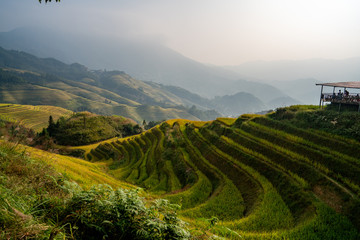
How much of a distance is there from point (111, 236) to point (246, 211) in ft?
47.6

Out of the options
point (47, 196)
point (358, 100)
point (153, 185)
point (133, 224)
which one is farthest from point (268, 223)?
point (358, 100)

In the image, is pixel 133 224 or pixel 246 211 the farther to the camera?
pixel 246 211

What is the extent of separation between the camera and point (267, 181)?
1888 cm

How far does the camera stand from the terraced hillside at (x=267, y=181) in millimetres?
12125

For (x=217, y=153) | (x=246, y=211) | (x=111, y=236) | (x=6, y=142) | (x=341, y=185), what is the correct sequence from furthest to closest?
1. (x=217, y=153)
2. (x=246, y=211)
3. (x=341, y=185)
4. (x=6, y=142)
5. (x=111, y=236)

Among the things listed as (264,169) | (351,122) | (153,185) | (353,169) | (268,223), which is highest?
(351,122)

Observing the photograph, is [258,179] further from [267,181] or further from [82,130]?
[82,130]

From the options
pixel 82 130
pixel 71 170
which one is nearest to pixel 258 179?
pixel 71 170

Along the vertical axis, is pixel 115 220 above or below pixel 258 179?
above

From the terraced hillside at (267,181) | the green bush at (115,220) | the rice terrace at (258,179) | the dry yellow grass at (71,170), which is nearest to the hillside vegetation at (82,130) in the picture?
the rice terrace at (258,179)

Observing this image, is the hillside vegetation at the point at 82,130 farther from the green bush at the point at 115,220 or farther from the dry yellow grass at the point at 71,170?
the green bush at the point at 115,220

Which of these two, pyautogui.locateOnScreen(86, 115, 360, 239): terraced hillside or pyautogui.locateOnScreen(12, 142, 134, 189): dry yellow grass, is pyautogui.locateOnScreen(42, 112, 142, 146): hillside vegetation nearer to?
pyautogui.locateOnScreen(86, 115, 360, 239): terraced hillside

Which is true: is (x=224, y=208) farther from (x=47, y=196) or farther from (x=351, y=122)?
(x=351, y=122)

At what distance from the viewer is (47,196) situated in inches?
201
